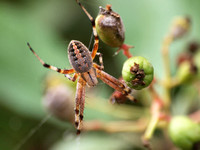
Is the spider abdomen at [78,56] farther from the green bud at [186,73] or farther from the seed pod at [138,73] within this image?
the green bud at [186,73]

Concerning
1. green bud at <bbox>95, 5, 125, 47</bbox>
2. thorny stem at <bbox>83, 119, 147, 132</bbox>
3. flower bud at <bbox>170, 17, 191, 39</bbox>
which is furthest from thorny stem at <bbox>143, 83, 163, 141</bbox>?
flower bud at <bbox>170, 17, 191, 39</bbox>

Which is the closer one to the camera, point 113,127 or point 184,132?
point 184,132

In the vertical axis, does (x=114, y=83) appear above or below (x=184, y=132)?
above

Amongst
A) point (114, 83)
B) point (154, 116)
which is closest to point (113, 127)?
point (154, 116)

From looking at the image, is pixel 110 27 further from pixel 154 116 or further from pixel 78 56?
pixel 154 116

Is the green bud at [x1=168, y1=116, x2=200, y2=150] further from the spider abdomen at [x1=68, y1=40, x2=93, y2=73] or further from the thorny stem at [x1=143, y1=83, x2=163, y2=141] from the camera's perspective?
the spider abdomen at [x1=68, y1=40, x2=93, y2=73]

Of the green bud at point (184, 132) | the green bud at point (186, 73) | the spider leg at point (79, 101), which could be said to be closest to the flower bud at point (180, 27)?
the green bud at point (186, 73)
